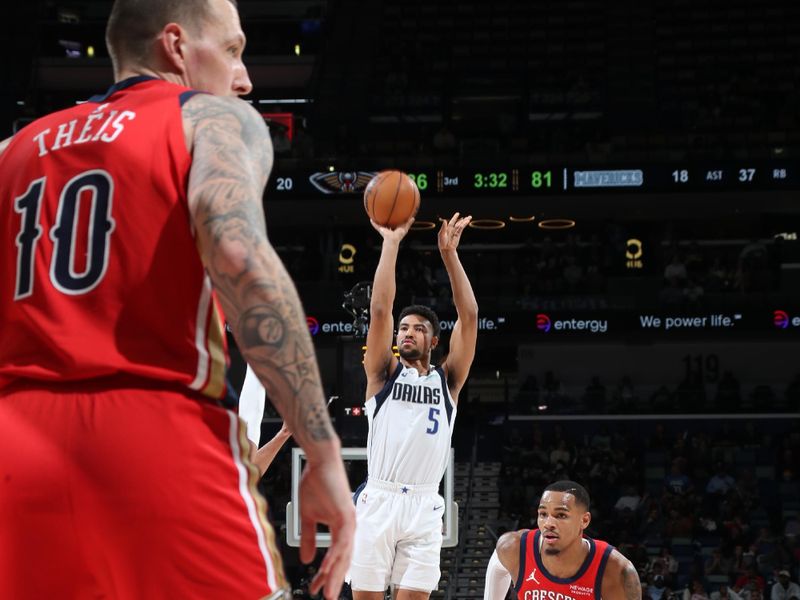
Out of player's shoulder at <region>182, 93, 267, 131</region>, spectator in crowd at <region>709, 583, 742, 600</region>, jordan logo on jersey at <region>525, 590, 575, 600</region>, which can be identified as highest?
player's shoulder at <region>182, 93, 267, 131</region>

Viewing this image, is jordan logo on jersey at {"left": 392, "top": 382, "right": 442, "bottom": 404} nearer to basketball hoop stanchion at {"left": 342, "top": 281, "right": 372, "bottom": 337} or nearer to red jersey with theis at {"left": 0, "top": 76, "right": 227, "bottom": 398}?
basketball hoop stanchion at {"left": 342, "top": 281, "right": 372, "bottom": 337}

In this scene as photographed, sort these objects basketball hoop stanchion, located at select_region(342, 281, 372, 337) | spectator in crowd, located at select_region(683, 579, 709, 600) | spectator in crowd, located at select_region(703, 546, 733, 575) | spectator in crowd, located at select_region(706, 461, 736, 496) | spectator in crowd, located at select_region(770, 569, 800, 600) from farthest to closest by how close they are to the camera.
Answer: spectator in crowd, located at select_region(706, 461, 736, 496) < spectator in crowd, located at select_region(703, 546, 733, 575) < spectator in crowd, located at select_region(770, 569, 800, 600) < spectator in crowd, located at select_region(683, 579, 709, 600) < basketball hoop stanchion, located at select_region(342, 281, 372, 337)

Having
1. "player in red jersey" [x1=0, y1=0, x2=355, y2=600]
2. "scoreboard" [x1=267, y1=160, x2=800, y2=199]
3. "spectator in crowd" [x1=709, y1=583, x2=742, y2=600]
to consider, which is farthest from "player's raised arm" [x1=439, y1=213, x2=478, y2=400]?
"scoreboard" [x1=267, y1=160, x2=800, y2=199]

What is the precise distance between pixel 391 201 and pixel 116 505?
5.25 meters

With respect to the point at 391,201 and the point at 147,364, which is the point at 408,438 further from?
the point at 147,364

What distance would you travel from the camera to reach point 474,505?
1873 centimetres

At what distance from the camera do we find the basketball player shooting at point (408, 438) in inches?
279

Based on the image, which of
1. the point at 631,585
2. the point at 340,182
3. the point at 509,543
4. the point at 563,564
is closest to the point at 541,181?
the point at 340,182

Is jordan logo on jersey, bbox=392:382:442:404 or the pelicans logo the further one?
the pelicans logo

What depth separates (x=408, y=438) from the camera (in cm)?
727

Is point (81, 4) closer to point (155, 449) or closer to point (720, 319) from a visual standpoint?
point (720, 319)

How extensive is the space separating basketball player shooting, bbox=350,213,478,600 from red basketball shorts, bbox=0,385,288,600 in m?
4.64

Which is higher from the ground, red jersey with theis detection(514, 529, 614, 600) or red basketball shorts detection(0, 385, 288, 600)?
red basketball shorts detection(0, 385, 288, 600)

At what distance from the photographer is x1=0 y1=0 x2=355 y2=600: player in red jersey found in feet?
7.03
